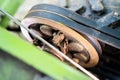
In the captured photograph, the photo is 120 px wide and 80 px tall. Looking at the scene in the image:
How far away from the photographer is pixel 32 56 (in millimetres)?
541

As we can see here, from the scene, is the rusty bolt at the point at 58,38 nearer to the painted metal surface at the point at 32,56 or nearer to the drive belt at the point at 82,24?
the drive belt at the point at 82,24

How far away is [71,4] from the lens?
2.83ft

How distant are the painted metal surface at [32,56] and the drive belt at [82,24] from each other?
23 centimetres

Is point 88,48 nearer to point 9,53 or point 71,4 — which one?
point 71,4

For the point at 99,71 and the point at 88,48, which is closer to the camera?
the point at 88,48

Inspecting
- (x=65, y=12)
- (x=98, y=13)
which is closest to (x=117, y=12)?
(x=98, y=13)

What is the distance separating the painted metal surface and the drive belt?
23 cm

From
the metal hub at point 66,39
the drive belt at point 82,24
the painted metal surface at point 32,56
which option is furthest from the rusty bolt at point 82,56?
the painted metal surface at point 32,56

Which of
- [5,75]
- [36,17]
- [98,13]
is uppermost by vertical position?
[98,13]

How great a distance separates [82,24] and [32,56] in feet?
0.91

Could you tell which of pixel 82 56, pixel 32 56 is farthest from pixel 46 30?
pixel 32 56

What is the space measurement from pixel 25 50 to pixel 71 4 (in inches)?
14.6

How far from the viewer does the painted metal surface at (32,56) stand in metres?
0.54

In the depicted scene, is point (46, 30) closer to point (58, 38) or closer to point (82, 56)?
point (58, 38)
